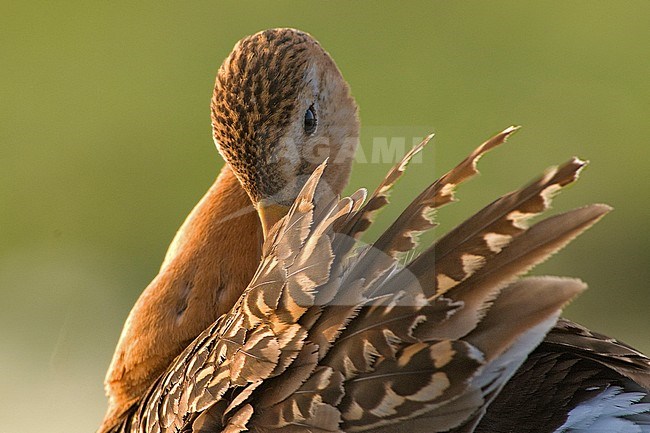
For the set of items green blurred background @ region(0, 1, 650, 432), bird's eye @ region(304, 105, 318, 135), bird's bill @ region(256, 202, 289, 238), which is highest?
bird's eye @ region(304, 105, 318, 135)

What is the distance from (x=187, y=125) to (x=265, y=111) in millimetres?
3474

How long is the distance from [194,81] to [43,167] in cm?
107

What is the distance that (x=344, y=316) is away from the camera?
5.92 ft

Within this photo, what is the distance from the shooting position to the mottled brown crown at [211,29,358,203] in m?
2.42

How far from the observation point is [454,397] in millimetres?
1716

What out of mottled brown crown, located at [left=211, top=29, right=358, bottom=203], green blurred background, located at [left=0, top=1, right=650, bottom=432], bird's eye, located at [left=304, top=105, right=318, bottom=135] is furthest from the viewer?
green blurred background, located at [left=0, top=1, right=650, bottom=432]

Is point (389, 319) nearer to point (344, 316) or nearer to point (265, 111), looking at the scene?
point (344, 316)

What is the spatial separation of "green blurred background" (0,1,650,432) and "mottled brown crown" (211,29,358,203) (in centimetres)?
178

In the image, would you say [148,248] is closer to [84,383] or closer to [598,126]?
[84,383]

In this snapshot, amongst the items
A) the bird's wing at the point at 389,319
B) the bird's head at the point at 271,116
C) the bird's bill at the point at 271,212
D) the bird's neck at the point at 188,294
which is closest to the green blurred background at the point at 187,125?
the bird's neck at the point at 188,294

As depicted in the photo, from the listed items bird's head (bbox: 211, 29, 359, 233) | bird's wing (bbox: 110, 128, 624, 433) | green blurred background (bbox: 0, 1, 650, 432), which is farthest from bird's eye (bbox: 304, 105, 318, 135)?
green blurred background (bbox: 0, 1, 650, 432)

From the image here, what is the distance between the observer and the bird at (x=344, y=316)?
1.71m

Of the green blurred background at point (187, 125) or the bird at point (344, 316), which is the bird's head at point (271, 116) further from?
the green blurred background at point (187, 125)

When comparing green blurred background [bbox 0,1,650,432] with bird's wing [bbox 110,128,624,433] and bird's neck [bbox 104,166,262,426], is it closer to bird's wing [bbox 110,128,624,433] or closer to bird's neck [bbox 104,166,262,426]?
bird's neck [bbox 104,166,262,426]
